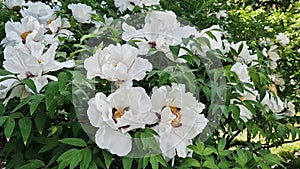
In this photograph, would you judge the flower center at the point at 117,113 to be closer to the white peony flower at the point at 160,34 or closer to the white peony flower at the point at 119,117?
the white peony flower at the point at 119,117

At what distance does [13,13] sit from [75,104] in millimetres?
1074

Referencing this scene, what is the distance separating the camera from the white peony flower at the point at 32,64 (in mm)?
1292

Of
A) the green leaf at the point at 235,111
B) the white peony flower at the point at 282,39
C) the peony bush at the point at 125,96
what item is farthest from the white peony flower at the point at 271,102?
the white peony flower at the point at 282,39

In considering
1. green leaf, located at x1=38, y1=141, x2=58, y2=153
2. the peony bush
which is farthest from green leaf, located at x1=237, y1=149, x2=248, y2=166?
green leaf, located at x1=38, y1=141, x2=58, y2=153

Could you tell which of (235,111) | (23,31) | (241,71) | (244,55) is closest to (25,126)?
(23,31)

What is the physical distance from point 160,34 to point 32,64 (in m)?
0.43

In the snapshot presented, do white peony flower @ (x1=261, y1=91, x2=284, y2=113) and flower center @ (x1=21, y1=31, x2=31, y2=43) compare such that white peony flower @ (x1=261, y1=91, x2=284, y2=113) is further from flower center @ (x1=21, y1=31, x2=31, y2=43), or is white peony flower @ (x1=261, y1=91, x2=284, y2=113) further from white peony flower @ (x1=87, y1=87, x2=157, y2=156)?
flower center @ (x1=21, y1=31, x2=31, y2=43)

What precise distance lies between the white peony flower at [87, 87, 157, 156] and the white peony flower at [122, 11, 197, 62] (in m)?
0.26

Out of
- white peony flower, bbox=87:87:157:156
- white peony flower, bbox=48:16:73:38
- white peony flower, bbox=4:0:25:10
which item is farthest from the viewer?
white peony flower, bbox=4:0:25:10

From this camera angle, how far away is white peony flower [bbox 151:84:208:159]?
120 centimetres

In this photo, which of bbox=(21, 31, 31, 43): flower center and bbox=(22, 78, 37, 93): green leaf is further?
bbox=(21, 31, 31, 43): flower center

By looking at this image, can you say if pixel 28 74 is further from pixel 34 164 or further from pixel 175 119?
pixel 175 119

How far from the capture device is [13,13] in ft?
6.98

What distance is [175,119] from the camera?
123 cm
